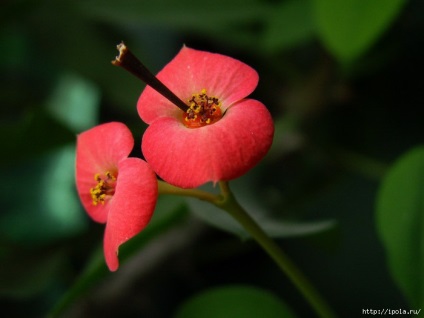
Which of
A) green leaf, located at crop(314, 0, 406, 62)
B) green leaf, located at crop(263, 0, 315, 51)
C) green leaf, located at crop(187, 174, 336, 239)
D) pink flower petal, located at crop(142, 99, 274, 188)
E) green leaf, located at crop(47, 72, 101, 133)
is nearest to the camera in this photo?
pink flower petal, located at crop(142, 99, 274, 188)

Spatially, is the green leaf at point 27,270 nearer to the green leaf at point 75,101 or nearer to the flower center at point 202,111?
the green leaf at point 75,101

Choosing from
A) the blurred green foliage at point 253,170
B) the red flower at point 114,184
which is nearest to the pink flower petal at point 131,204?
the red flower at point 114,184

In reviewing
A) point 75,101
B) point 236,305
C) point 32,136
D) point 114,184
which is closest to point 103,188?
point 114,184

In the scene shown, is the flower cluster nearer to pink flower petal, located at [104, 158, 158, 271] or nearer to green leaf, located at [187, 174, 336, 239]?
pink flower petal, located at [104, 158, 158, 271]

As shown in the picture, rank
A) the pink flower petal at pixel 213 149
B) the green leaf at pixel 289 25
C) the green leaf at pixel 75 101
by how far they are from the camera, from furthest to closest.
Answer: the green leaf at pixel 75 101, the green leaf at pixel 289 25, the pink flower petal at pixel 213 149

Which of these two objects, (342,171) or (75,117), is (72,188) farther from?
(342,171)

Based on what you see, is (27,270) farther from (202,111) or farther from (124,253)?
(202,111)

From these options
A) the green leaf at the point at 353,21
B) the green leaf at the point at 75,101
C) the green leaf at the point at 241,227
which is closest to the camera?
the green leaf at the point at 241,227

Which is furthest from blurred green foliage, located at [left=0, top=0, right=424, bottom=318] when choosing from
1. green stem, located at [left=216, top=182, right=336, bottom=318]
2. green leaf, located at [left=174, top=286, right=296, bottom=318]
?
green stem, located at [left=216, top=182, right=336, bottom=318]

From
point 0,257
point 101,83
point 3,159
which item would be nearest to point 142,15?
point 101,83
